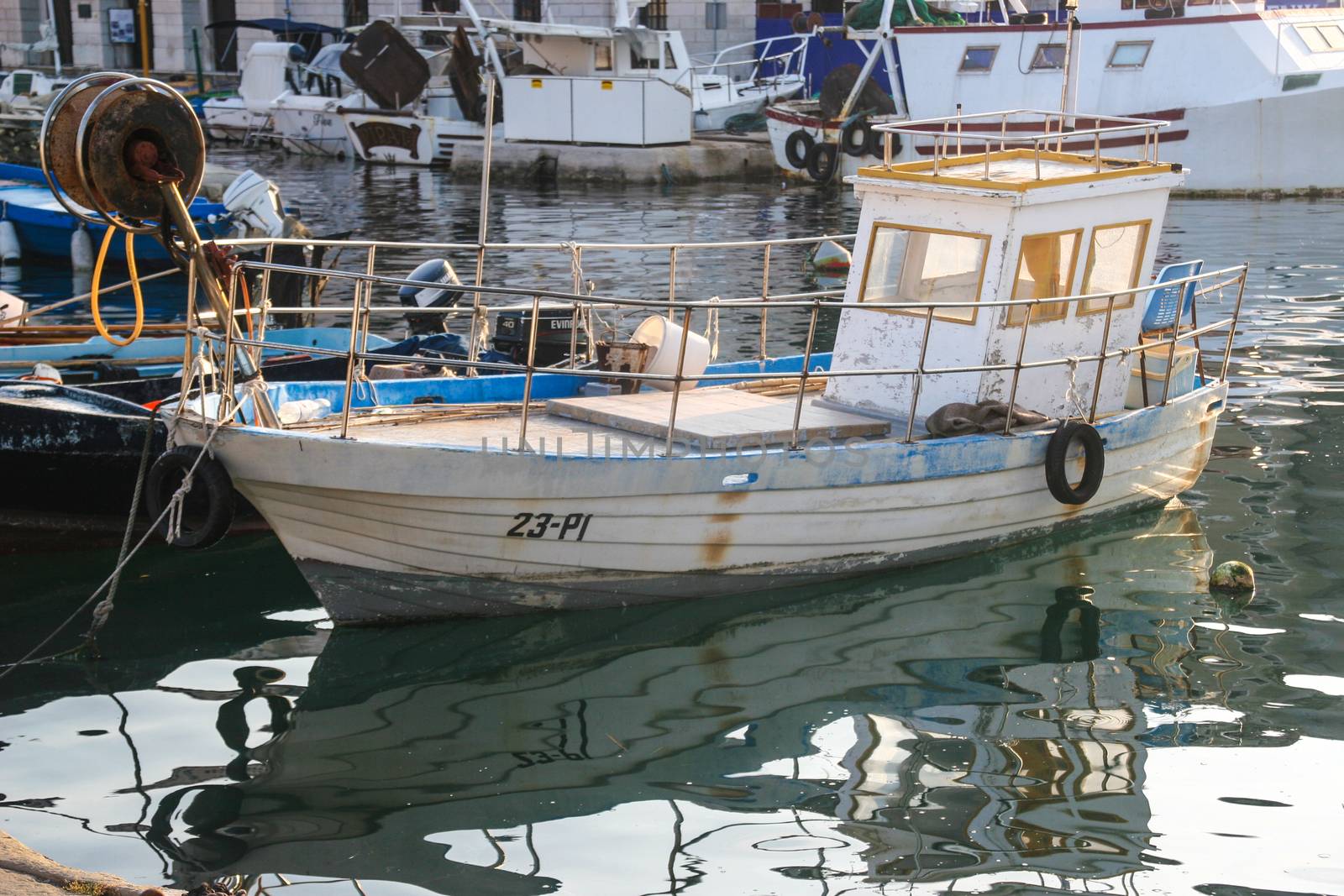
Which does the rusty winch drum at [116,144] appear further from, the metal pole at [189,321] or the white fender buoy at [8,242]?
the white fender buoy at [8,242]

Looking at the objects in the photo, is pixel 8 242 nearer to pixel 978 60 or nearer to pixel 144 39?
pixel 978 60

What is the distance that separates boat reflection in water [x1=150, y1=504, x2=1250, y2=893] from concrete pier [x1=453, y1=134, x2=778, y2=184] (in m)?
27.8

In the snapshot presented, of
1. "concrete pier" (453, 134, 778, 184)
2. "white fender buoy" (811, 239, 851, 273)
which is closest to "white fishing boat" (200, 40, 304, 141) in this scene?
"concrete pier" (453, 134, 778, 184)

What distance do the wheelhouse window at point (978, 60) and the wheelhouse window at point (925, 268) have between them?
25.8m

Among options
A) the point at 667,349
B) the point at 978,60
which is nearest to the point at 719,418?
the point at 667,349

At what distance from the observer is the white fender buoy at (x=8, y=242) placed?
2417cm

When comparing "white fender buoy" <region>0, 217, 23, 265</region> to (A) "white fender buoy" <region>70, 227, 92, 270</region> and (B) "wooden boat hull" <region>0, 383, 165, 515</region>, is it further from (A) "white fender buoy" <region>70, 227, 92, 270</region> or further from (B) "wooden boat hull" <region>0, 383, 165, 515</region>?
(B) "wooden boat hull" <region>0, 383, 165, 515</region>

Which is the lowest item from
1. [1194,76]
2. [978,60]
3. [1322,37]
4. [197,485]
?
[197,485]

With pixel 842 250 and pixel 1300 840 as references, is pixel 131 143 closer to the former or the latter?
pixel 1300 840

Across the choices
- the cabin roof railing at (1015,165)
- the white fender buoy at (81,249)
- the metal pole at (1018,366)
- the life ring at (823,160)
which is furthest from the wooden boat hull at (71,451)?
the life ring at (823,160)

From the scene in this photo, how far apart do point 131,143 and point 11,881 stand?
13.6 ft

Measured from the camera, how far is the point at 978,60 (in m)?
35.0

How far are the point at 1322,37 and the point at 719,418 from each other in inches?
1145

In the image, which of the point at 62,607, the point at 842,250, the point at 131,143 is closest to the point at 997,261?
the point at 131,143
